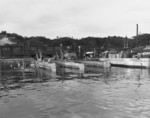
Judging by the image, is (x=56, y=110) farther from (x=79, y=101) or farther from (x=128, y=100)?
(x=128, y=100)

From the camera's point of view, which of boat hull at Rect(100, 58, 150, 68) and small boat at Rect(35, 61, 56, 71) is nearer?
small boat at Rect(35, 61, 56, 71)

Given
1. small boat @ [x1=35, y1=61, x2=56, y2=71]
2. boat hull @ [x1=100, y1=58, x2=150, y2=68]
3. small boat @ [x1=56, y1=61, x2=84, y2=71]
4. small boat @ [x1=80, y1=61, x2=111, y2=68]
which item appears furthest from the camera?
small boat @ [x1=80, y1=61, x2=111, y2=68]

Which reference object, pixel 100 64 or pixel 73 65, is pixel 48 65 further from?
pixel 100 64

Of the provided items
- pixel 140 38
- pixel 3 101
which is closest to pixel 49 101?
pixel 3 101

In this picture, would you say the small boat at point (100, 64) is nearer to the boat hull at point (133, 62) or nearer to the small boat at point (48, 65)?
the boat hull at point (133, 62)

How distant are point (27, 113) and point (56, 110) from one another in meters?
2.36

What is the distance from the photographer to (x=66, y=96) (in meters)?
26.1

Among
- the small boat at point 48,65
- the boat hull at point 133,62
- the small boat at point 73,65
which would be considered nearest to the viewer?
the small boat at point 48,65

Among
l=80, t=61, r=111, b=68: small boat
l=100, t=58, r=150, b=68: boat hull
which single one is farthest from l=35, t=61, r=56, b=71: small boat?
l=100, t=58, r=150, b=68: boat hull

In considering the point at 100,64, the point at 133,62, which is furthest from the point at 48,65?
the point at 133,62

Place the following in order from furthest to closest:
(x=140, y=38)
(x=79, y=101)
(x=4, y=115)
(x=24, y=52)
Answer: (x=24, y=52) → (x=140, y=38) → (x=79, y=101) → (x=4, y=115)

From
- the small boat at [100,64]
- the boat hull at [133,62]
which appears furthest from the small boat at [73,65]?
the boat hull at [133,62]

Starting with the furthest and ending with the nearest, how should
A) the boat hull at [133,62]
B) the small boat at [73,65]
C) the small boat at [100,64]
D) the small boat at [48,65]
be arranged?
1. the small boat at [100,64]
2. the boat hull at [133,62]
3. the small boat at [73,65]
4. the small boat at [48,65]

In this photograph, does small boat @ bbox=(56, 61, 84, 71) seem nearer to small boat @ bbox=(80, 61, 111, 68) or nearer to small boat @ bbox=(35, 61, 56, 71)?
small boat @ bbox=(35, 61, 56, 71)
